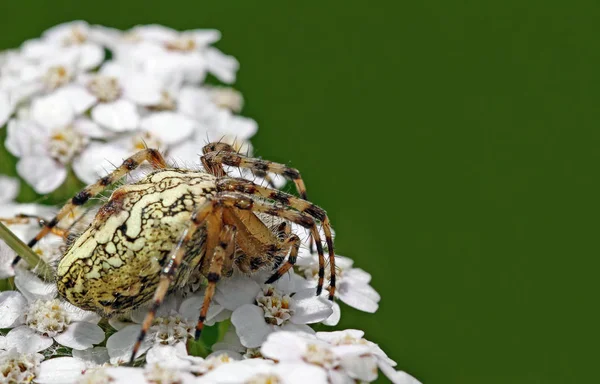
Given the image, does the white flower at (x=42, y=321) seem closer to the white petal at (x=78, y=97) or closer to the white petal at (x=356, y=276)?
the white petal at (x=356, y=276)

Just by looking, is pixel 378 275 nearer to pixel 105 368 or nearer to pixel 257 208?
pixel 257 208

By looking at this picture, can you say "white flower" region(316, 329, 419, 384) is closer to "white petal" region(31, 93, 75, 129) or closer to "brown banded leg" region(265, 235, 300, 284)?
"brown banded leg" region(265, 235, 300, 284)

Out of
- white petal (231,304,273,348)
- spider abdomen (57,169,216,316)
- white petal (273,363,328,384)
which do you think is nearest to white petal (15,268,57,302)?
spider abdomen (57,169,216,316)

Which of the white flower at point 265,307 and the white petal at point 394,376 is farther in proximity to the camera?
the white flower at point 265,307

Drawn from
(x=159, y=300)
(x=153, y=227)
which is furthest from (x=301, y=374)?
(x=153, y=227)

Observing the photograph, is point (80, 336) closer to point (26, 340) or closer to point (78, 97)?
point (26, 340)

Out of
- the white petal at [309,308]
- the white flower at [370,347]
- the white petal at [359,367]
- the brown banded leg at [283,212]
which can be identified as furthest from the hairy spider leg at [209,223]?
the white petal at [359,367]
